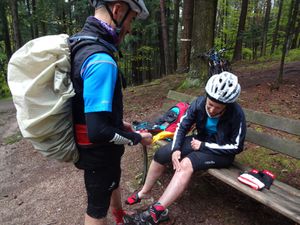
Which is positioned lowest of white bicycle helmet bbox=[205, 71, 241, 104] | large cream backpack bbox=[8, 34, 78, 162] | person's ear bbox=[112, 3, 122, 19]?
A: white bicycle helmet bbox=[205, 71, 241, 104]

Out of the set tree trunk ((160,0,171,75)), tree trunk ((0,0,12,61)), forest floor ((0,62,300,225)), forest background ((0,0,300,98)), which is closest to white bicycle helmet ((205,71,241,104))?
forest floor ((0,62,300,225))

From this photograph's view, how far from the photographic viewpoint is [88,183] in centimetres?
233

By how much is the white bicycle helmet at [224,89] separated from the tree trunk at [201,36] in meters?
4.54

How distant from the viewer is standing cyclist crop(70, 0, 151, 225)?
1892 mm

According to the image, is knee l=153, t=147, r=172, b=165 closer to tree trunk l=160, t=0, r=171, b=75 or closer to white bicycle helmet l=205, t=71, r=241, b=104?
white bicycle helmet l=205, t=71, r=241, b=104

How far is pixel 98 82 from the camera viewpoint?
187cm

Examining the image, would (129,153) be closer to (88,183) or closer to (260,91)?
(88,183)

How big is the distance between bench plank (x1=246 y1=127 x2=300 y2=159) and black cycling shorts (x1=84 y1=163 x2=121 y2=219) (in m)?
2.05

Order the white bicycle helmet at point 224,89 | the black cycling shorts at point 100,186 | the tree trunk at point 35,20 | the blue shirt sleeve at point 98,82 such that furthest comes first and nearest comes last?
the tree trunk at point 35,20, the white bicycle helmet at point 224,89, the black cycling shorts at point 100,186, the blue shirt sleeve at point 98,82

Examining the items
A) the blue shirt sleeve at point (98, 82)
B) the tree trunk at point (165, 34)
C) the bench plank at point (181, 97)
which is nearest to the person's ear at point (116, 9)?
the blue shirt sleeve at point (98, 82)

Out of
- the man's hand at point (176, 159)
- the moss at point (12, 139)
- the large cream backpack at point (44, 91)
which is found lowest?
the moss at point (12, 139)

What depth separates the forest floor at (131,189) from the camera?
3.50 metres

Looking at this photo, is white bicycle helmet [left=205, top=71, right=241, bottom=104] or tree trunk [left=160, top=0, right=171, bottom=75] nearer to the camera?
white bicycle helmet [left=205, top=71, right=241, bottom=104]

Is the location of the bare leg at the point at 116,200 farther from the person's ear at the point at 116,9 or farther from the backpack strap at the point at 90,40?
the person's ear at the point at 116,9
